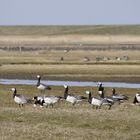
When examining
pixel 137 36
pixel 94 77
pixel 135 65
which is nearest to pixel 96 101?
pixel 94 77

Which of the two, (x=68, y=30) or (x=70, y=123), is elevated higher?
(x=68, y=30)

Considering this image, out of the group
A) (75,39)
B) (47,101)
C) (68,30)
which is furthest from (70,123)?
(68,30)

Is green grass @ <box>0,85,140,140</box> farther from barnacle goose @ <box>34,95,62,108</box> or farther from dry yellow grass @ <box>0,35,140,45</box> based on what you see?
dry yellow grass @ <box>0,35,140,45</box>

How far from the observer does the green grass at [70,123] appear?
760 inches

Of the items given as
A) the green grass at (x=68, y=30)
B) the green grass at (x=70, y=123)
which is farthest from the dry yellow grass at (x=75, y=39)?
the green grass at (x=70, y=123)

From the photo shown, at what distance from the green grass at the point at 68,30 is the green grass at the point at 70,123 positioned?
413 feet

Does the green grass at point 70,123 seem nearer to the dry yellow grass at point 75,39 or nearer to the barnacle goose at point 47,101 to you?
the barnacle goose at point 47,101

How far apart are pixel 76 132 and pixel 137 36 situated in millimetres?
133443

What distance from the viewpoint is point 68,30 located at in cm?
16862

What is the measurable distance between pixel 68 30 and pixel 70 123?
147309 millimetres

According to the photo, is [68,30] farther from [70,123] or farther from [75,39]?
[70,123]

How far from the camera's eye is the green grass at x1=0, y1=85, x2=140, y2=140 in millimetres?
19312

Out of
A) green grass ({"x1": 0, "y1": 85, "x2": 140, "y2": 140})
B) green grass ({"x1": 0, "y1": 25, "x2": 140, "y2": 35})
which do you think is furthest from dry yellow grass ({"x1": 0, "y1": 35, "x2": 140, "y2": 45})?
green grass ({"x1": 0, "y1": 85, "x2": 140, "y2": 140})

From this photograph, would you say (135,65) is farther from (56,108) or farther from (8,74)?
(56,108)
